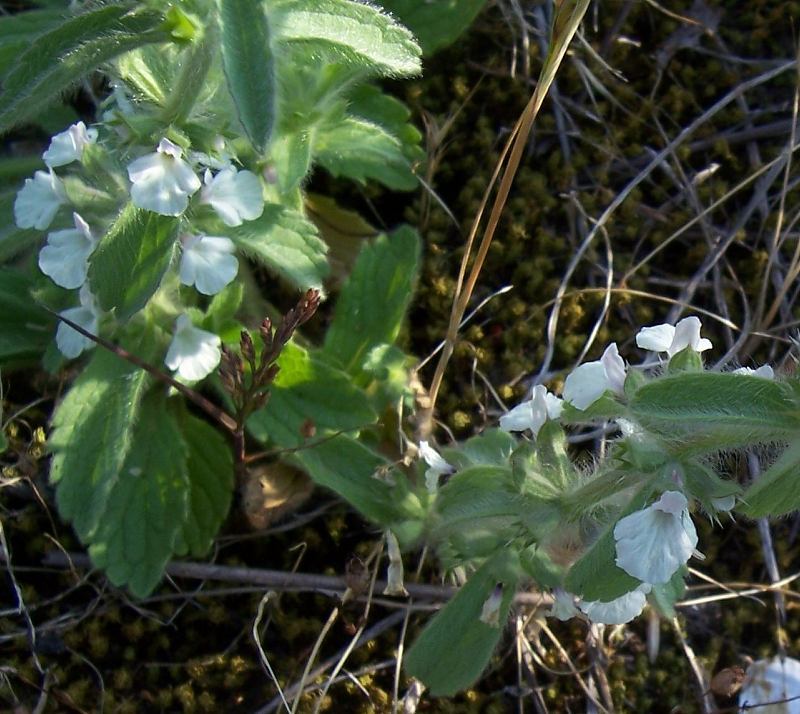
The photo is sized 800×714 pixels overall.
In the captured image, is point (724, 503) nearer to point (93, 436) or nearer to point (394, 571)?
point (394, 571)

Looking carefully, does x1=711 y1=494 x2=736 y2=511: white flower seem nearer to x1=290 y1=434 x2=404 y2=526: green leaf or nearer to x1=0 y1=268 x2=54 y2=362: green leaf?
x1=290 y1=434 x2=404 y2=526: green leaf

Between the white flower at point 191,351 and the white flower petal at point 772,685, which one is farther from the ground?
the white flower at point 191,351

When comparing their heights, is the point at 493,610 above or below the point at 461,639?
above

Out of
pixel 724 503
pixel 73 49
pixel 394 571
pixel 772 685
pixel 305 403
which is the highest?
pixel 73 49

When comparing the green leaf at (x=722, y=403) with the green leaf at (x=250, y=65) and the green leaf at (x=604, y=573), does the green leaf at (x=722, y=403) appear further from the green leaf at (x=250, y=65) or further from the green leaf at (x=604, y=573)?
the green leaf at (x=250, y=65)

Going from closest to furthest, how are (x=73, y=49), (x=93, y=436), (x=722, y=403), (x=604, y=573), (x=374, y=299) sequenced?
1. (x=722, y=403)
2. (x=604, y=573)
3. (x=73, y=49)
4. (x=93, y=436)
5. (x=374, y=299)

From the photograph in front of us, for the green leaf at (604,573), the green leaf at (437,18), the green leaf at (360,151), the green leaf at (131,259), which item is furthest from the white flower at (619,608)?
the green leaf at (437,18)

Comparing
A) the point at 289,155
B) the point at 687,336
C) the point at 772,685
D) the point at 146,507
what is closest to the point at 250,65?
the point at 289,155

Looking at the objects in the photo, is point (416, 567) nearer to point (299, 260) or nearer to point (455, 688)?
point (455, 688)
